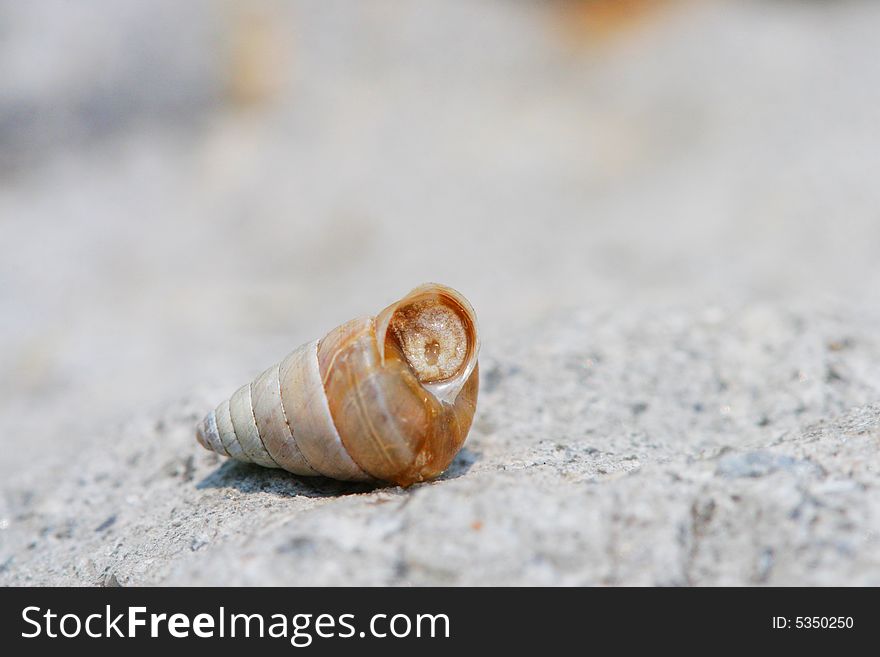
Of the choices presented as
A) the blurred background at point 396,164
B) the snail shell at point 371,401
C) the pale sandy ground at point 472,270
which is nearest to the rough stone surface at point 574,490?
the pale sandy ground at point 472,270

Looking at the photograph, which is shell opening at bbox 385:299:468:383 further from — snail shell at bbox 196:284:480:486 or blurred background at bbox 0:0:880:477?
blurred background at bbox 0:0:880:477

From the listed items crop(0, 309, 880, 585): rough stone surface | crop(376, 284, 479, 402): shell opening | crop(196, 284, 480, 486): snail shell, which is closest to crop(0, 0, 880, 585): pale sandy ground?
crop(0, 309, 880, 585): rough stone surface

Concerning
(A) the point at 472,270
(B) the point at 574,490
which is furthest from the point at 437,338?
(A) the point at 472,270

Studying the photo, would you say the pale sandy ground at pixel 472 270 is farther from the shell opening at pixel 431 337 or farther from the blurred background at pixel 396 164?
the shell opening at pixel 431 337

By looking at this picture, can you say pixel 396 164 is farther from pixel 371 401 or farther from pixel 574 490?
pixel 574 490

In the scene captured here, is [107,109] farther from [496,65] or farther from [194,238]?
[496,65]
